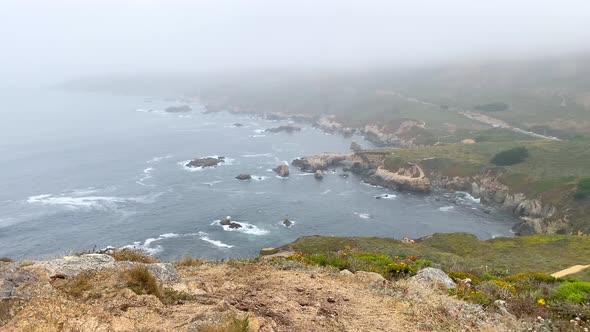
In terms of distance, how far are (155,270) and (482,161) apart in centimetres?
12524

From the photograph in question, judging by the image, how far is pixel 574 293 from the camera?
20328 mm

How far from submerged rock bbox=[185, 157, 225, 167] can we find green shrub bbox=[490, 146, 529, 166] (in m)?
84.1

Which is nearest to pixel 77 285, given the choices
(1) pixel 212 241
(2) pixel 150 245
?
(2) pixel 150 245

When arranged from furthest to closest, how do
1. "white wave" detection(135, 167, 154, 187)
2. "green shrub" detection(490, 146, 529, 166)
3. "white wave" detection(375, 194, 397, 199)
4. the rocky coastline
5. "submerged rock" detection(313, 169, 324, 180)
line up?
"submerged rock" detection(313, 169, 324, 180)
"green shrub" detection(490, 146, 529, 166)
"white wave" detection(135, 167, 154, 187)
"white wave" detection(375, 194, 397, 199)
the rocky coastline

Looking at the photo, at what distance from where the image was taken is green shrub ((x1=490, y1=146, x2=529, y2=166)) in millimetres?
120812

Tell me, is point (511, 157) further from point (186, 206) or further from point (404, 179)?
point (186, 206)

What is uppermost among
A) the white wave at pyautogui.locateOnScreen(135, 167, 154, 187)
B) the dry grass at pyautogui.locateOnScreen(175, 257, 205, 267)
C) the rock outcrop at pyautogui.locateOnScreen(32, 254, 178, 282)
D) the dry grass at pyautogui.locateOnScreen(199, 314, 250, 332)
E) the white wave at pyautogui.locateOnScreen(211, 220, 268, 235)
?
the dry grass at pyautogui.locateOnScreen(199, 314, 250, 332)

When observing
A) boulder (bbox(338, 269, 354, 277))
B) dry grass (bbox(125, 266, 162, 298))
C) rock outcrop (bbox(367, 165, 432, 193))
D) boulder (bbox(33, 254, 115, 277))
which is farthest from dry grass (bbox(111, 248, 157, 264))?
rock outcrop (bbox(367, 165, 432, 193))

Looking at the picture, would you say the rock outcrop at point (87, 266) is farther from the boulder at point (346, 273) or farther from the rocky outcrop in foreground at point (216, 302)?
the boulder at point (346, 273)

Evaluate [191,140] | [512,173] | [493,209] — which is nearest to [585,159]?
[512,173]

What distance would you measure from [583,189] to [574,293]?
8684cm

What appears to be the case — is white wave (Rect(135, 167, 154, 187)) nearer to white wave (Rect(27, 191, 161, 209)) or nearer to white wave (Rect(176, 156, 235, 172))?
white wave (Rect(176, 156, 235, 172))

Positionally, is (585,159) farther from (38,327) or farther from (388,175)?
(38,327)

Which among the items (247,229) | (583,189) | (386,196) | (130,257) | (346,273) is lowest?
(386,196)
